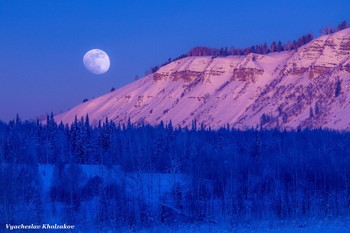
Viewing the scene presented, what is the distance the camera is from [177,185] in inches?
2101

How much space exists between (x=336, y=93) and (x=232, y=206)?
418 ft

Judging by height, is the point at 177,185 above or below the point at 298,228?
above

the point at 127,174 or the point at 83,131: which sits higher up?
the point at 83,131

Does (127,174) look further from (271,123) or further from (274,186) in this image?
(271,123)

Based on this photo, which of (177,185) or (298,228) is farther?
(177,185)

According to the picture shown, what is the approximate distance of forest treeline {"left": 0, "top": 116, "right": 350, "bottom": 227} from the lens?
4094 centimetres

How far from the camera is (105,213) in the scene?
43.3 metres

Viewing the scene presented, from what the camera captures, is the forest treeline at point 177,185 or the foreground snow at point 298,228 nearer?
the foreground snow at point 298,228

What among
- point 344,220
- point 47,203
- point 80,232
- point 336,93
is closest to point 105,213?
point 47,203

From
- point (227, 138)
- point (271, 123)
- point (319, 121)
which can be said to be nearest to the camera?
point (227, 138)

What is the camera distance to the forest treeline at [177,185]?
4094 cm

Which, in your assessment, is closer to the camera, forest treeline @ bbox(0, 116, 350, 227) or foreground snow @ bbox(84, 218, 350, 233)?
foreground snow @ bbox(84, 218, 350, 233)

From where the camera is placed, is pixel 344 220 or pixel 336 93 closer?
pixel 344 220

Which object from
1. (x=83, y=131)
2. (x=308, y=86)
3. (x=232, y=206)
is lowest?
(x=232, y=206)
